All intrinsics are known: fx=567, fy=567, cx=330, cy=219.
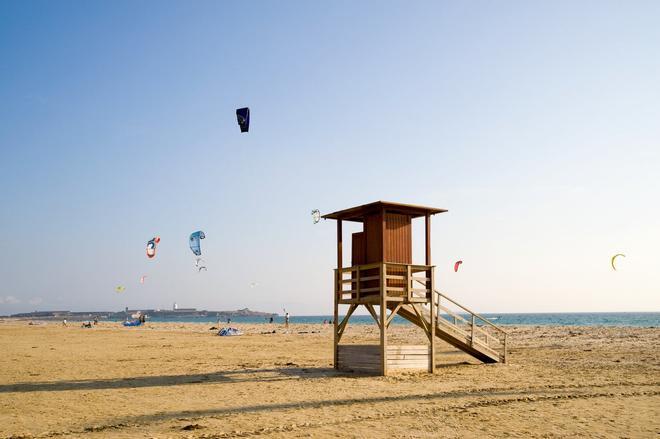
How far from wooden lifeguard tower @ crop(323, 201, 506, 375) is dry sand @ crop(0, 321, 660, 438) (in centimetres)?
85

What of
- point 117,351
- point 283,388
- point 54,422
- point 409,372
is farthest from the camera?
point 117,351

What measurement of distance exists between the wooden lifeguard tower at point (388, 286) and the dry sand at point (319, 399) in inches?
33.5

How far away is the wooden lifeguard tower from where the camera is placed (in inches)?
699

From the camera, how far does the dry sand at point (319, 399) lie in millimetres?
9875

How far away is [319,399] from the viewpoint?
13.0m

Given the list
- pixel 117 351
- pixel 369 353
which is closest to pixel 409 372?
pixel 369 353

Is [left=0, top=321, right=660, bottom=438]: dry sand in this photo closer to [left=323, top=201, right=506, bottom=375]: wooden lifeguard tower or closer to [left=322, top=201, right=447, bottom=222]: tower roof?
[left=323, top=201, right=506, bottom=375]: wooden lifeguard tower

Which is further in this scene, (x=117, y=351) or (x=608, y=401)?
(x=117, y=351)

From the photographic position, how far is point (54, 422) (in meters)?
10.7

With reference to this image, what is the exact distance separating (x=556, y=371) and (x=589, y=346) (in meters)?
12.9

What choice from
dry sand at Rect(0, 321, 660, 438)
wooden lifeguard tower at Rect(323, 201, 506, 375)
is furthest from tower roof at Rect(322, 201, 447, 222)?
dry sand at Rect(0, 321, 660, 438)

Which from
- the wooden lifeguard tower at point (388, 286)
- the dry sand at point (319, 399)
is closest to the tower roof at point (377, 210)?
the wooden lifeguard tower at point (388, 286)

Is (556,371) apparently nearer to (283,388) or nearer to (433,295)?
(433,295)

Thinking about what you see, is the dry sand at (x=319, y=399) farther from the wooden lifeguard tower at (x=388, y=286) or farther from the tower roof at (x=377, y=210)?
the tower roof at (x=377, y=210)
